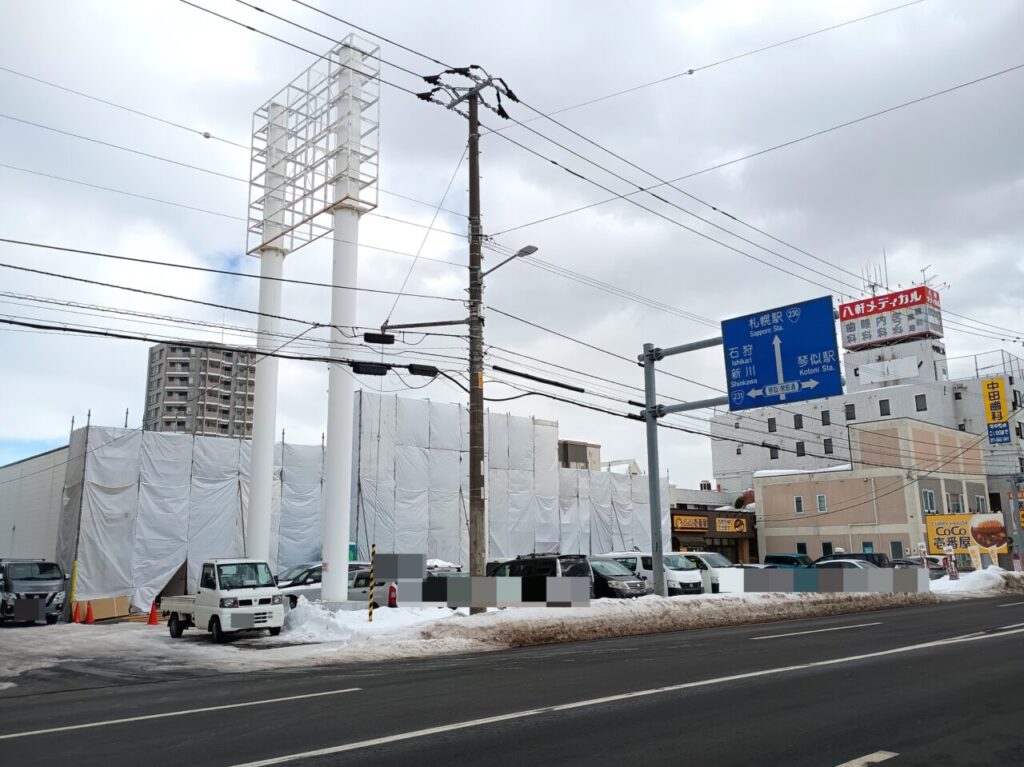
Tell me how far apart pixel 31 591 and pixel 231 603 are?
33.2 feet

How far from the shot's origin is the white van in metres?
26.7

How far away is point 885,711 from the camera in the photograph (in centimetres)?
792

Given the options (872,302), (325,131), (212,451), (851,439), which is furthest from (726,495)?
(325,131)

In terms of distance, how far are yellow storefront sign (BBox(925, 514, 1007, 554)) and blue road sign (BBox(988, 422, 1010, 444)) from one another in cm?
1420

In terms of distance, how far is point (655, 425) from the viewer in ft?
75.8

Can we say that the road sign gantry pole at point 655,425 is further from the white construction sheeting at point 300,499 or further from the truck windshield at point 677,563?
the white construction sheeting at point 300,499

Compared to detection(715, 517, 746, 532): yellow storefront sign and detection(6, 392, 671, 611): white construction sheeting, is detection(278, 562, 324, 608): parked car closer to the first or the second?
detection(6, 392, 671, 611): white construction sheeting

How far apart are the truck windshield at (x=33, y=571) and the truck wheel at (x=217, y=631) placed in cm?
996

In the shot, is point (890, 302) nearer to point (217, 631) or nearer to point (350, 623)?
point (350, 623)

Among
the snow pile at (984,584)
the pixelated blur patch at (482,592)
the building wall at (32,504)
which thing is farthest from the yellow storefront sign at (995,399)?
the building wall at (32,504)

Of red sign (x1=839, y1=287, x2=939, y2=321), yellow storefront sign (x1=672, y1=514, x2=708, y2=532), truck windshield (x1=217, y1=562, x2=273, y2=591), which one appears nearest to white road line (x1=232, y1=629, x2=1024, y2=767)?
truck windshield (x1=217, y1=562, x2=273, y2=591)

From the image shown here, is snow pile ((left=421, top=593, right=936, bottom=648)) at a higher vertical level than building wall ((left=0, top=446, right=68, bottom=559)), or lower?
lower

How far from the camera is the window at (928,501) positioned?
55.6 m

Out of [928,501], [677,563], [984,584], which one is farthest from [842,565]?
[928,501]
